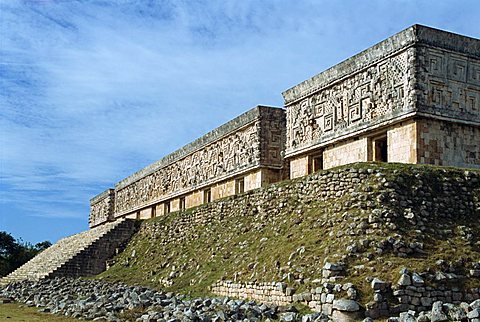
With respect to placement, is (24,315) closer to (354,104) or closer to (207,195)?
(354,104)

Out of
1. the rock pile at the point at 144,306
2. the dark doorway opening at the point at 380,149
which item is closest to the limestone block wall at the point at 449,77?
the dark doorway opening at the point at 380,149

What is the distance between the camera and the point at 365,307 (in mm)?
9945

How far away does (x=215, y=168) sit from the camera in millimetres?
24797

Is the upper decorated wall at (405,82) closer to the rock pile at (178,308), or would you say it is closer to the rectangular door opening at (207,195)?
the rock pile at (178,308)

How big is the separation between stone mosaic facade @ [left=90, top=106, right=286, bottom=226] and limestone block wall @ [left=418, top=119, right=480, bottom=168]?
7.27m

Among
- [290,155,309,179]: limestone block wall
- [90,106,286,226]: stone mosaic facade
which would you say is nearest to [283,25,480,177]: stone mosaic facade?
[290,155,309,179]: limestone block wall

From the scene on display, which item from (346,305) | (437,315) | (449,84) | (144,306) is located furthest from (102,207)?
(437,315)

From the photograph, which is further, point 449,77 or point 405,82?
point 449,77

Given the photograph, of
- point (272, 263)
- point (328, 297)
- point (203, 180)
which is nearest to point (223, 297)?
point (272, 263)

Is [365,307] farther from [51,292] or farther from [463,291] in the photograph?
[51,292]

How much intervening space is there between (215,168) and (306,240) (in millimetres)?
12480

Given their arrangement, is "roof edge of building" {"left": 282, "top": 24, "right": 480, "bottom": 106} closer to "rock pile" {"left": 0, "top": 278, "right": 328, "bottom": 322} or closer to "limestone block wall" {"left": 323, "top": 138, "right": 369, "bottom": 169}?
"limestone block wall" {"left": 323, "top": 138, "right": 369, "bottom": 169}

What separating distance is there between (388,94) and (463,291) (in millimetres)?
6224

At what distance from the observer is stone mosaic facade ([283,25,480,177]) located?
14.7 m
